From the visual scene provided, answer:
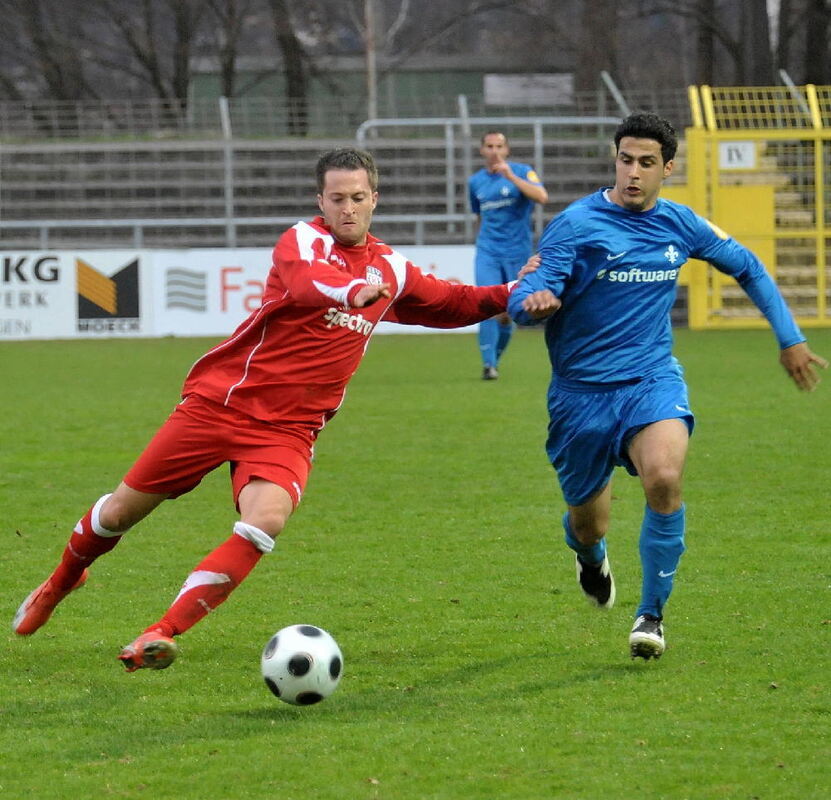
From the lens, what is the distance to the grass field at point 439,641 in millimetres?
3963

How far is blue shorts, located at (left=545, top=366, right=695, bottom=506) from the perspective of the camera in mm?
5254

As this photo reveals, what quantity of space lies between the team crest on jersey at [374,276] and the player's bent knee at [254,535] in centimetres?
96

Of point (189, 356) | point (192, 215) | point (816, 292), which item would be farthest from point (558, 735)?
point (192, 215)

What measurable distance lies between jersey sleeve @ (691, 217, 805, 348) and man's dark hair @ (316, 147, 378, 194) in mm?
1238

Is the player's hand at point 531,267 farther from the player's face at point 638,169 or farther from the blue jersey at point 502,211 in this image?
the blue jersey at point 502,211

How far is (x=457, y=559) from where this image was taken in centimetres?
673

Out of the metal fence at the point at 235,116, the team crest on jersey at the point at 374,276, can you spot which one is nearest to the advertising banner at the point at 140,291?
the metal fence at the point at 235,116

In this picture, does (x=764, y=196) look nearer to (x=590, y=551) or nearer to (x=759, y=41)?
(x=759, y=41)

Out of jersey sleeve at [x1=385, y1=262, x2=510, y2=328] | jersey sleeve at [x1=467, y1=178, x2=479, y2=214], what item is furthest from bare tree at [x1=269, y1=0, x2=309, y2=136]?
jersey sleeve at [x1=385, y1=262, x2=510, y2=328]

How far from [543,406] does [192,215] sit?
17.3m

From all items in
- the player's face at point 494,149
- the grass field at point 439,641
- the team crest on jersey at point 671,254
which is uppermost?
the player's face at point 494,149

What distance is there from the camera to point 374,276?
5152 millimetres

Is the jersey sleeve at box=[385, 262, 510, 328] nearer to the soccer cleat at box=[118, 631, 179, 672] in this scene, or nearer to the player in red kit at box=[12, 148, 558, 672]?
the player in red kit at box=[12, 148, 558, 672]

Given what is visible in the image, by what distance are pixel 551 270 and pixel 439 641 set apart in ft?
4.55
